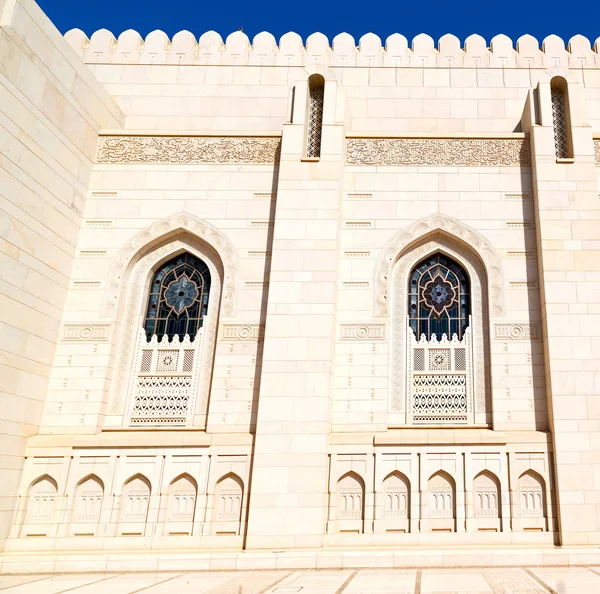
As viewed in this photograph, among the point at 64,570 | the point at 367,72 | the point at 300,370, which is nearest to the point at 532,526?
the point at 300,370

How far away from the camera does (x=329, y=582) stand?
16.5 feet

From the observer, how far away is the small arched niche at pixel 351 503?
6.65m

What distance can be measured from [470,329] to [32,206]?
203 inches

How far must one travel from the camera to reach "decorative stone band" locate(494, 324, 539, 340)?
735 centimetres

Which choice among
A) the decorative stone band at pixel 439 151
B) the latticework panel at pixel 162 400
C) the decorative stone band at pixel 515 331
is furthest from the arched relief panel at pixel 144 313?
the decorative stone band at pixel 515 331

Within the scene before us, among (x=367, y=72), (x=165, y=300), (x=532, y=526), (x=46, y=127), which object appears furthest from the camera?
(x=367, y=72)

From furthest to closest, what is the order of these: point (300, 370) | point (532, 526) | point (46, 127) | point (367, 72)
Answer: point (367, 72), point (46, 127), point (300, 370), point (532, 526)

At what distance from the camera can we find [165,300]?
26.5 ft

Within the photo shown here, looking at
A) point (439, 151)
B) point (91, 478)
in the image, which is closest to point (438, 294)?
point (439, 151)

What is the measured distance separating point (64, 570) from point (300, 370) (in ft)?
9.59

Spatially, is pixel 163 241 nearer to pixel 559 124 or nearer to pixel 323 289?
pixel 323 289

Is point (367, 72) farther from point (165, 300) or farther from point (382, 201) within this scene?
point (165, 300)

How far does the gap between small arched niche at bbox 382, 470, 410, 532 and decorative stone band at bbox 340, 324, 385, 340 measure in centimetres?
154

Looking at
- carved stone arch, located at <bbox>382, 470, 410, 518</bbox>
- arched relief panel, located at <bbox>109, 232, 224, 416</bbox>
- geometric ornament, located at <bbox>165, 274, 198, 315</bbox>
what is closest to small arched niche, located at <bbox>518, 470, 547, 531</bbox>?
carved stone arch, located at <bbox>382, 470, 410, 518</bbox>
